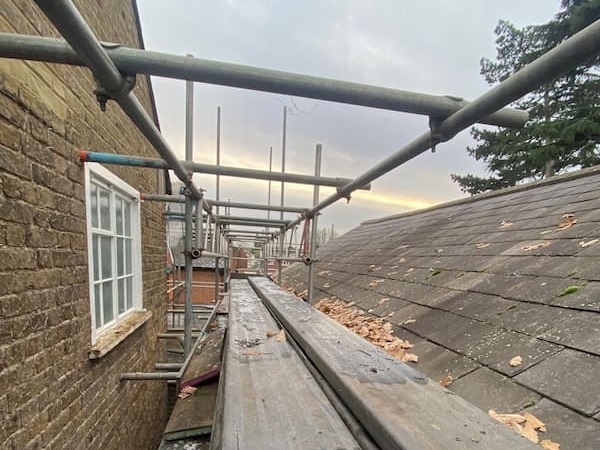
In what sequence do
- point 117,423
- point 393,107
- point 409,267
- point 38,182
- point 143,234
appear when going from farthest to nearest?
point 143,234, point 409,267, point 117,423, point 38,182, point 393,107

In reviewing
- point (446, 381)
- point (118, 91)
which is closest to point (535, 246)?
point (446, 381)

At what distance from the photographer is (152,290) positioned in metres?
4.96

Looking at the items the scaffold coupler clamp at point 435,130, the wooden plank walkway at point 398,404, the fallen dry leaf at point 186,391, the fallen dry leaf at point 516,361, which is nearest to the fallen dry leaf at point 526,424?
the wooden plank walkway at point 398,404

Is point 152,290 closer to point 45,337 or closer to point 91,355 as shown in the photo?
point 91,355

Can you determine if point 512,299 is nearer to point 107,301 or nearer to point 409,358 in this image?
point 409,358

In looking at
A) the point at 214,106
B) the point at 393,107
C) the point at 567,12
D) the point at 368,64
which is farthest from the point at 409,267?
the point at 567,12

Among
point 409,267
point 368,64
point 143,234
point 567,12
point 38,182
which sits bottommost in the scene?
point 409,267

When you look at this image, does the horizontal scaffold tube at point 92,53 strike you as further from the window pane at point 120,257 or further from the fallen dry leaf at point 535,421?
the window pane at point 120,257

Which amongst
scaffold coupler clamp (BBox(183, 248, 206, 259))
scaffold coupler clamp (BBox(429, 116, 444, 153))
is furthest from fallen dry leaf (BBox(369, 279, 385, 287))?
scaffold coupler clamp (BBox(429, 116, 444, 153))

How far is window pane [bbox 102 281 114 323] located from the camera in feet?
10.9

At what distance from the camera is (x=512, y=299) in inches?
93.0

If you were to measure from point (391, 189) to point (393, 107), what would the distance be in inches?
260

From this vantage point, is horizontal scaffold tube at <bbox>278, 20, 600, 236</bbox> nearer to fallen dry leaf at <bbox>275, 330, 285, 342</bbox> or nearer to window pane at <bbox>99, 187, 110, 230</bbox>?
fallen dry leaf at <bbox>275, 330, 285, 342</bbox>

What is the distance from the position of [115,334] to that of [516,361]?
141 inches
